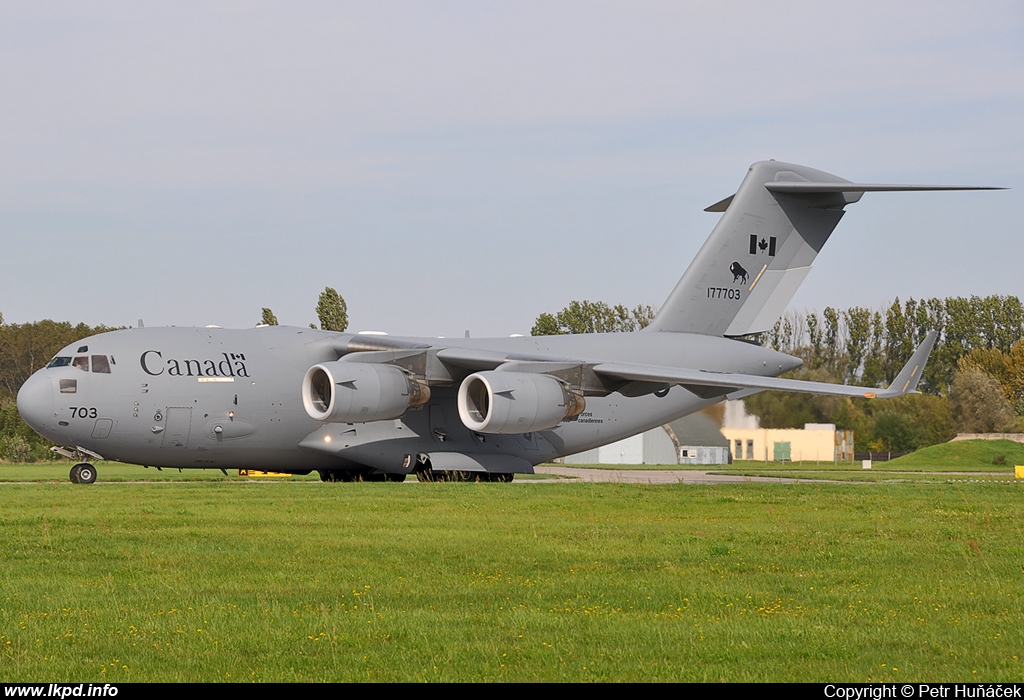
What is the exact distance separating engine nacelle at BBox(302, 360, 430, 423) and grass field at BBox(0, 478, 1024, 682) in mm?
4492

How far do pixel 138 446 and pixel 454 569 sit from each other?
1208 centimetres

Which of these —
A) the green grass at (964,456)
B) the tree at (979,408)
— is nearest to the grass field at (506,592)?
the green grass at (964,456)

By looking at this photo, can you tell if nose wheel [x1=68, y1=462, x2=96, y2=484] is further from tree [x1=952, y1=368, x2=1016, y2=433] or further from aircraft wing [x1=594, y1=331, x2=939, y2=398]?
tree [x1=952, y1=368, x2=1016, y2=433]

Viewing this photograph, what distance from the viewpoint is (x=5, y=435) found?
4203 centimetres

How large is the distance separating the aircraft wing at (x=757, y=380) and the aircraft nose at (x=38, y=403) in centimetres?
930

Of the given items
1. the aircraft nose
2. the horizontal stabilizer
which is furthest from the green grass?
the aircraft nose

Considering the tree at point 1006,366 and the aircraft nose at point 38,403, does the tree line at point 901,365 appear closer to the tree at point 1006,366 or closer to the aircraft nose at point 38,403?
the tree at point 1006,366

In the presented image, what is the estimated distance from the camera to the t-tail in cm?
2625

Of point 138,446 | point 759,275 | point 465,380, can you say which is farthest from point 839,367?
point 138,446

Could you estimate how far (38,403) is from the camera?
2039 centimetres

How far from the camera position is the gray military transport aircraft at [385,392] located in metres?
20.7

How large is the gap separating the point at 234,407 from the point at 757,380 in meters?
9.22
